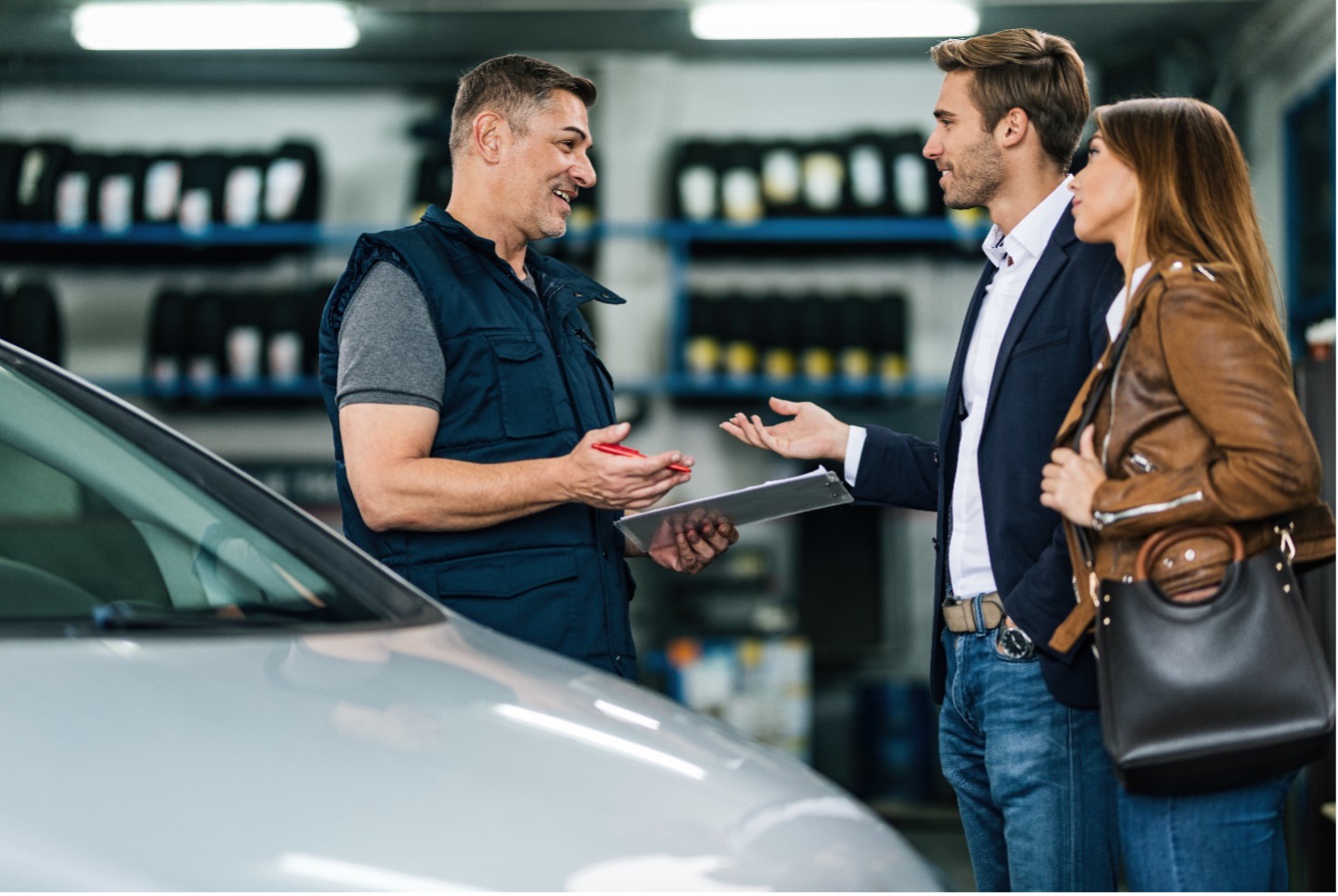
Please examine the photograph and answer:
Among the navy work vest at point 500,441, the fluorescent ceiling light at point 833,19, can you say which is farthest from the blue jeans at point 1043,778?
the fluorescent ceiling light at point 833,19

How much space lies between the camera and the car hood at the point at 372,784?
924 mm

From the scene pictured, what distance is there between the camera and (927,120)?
5797 millimetres

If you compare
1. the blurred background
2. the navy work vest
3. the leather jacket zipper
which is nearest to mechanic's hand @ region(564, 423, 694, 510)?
the navy work vest

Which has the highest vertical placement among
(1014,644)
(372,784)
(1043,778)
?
(372,784)

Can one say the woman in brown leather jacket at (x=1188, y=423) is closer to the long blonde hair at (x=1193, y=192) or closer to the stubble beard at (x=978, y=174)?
the long blonde hair at (x=1193, y=192)

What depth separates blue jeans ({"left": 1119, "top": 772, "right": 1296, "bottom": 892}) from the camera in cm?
142

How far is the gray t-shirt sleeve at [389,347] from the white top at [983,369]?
2.36ft

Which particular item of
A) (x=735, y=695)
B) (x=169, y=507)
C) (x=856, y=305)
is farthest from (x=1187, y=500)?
(x=856, y=305)

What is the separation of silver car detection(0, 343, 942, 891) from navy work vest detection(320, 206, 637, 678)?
354mm

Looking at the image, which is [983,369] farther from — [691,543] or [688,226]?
[688,226]

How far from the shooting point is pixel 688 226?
5289mm

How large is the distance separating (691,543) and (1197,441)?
82 centimetres

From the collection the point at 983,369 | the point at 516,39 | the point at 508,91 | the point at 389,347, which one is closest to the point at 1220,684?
the point at 983,369

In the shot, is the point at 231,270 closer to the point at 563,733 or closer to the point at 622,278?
the point at 622,278
